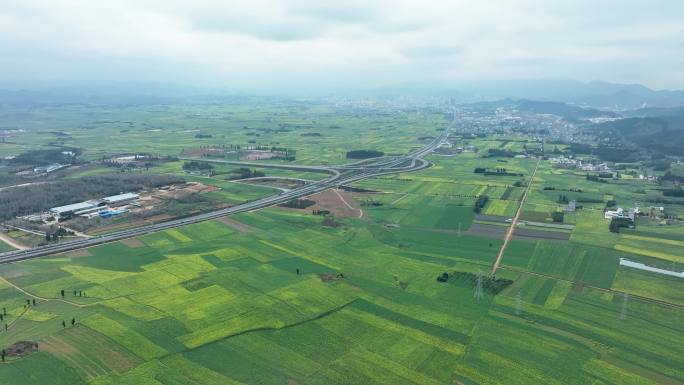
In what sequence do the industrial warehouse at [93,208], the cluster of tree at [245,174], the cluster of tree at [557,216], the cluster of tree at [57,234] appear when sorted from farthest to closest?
the cluster of tree at [245,174] → the industrial warehouse at [93,208] → the cluster of tree at [557,216] → the cluster of tree at [57,234]

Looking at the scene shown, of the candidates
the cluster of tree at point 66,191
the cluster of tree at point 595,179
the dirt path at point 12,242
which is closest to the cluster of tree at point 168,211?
the dirt path at point 12,242

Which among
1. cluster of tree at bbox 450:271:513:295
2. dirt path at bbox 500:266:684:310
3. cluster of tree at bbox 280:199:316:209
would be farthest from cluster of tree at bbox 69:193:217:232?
dirt path at bbox 500:266:684:310

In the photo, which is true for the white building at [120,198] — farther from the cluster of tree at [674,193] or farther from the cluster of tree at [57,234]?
the cluster of tree at [674,193]

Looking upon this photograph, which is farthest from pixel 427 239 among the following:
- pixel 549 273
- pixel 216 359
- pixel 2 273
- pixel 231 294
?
pixel 2 273

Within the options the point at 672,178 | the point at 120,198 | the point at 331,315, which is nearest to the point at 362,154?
the point at 120,198

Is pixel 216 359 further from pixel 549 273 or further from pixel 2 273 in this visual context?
pixel 549 273

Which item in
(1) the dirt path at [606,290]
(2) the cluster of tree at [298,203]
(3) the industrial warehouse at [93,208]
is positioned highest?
(3) the industrial warehouse at [93,208]

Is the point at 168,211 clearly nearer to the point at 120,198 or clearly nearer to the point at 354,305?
the point at 120,198

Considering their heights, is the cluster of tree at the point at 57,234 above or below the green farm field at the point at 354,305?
above
